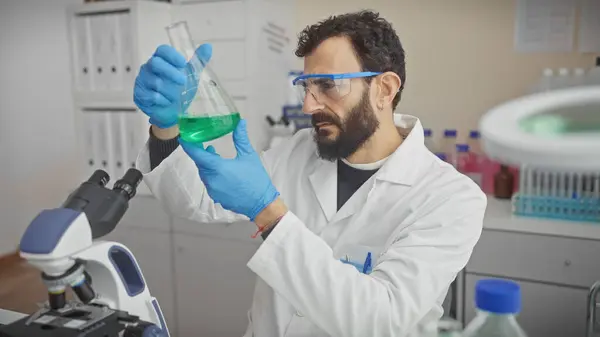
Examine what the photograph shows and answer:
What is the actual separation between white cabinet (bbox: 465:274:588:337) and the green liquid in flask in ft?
4.25

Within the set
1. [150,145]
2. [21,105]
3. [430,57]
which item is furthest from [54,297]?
[21,105]

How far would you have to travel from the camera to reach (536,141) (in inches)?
15.3

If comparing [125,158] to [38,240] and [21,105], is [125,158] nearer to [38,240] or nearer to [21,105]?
[21,105]

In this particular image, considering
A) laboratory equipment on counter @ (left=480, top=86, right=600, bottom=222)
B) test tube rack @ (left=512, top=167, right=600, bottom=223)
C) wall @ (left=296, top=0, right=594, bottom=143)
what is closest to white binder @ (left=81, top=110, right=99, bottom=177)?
wall @ (left=296, top=0, right=594, bottom=143)

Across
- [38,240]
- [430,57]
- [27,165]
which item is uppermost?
[430,57]

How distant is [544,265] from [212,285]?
1.41 metres

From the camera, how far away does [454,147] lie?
247cm

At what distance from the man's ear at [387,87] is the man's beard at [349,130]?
0.04 meters

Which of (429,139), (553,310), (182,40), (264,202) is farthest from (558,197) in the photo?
(182,40)

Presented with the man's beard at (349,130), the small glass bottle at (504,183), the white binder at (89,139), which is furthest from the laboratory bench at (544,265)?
the white binder at (89,139)

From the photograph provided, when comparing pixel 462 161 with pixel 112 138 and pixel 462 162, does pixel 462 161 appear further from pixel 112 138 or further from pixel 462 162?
pixel 112 138

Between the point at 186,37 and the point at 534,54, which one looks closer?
the point at 186,37

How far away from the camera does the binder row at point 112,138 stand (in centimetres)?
257

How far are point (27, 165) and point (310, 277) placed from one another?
3.46 m
